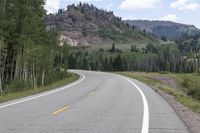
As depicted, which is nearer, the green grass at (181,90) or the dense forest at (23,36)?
the green grass at (181,90)

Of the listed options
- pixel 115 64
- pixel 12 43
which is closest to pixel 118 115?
pixel 12 43

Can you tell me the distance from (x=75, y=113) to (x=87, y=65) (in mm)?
150977

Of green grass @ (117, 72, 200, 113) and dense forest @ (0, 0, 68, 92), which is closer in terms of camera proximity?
green grass @ (117, 72, 200, 113)

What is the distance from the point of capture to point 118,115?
43.7 feet

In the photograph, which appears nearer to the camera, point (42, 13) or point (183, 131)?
point (183, 131)

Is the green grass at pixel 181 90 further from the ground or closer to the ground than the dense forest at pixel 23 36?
closer to the ground

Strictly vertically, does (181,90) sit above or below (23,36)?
below

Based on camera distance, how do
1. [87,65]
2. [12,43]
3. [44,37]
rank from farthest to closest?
[87,65] → [44,37] → [12,43]

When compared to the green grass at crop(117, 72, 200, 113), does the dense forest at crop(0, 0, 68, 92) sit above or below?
above

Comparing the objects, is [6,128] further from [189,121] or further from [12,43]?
[12,43]

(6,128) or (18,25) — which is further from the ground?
(18,25)

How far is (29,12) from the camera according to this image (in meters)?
45.8

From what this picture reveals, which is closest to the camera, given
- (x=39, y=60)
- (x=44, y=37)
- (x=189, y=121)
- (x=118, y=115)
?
(x=189, y=121)

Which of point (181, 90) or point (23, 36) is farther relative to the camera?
point (181, 90)
